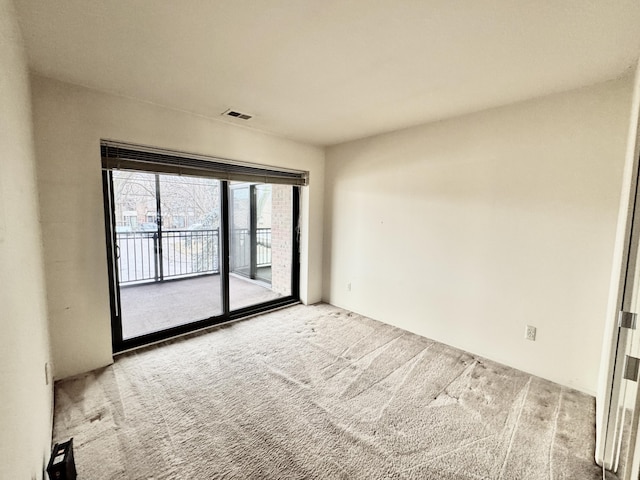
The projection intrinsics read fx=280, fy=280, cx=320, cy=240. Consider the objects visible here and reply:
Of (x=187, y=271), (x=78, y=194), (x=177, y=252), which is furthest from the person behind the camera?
(x=187, y=271)

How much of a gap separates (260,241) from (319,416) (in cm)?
334

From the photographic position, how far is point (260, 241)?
484cm

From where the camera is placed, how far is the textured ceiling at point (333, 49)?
4.44ft

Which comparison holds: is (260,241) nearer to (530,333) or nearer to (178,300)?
(178,300)

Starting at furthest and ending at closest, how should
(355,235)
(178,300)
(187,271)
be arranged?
1. (187,271)
2. (178,300)
3. (355,235)

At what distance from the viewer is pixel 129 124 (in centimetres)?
241

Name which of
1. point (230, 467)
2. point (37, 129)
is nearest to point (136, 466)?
point (230, 467)

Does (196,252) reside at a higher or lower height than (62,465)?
higher

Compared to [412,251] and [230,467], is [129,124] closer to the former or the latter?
[230,467]

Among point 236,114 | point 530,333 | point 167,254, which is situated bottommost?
point 530,333

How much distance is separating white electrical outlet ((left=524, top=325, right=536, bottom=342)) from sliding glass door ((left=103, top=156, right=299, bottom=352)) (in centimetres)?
277

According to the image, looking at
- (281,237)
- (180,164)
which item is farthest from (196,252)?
(180,164)

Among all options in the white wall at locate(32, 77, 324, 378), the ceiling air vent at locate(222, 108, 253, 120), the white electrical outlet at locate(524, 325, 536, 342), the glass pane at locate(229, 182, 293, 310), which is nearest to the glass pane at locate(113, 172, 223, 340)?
the glass pane at locate(229, 182, 293, 310)

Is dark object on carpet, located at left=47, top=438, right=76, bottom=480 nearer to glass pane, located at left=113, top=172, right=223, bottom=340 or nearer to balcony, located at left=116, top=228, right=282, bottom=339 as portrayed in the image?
glass pane, located at left=113, top=172, right=223, bottom=340
